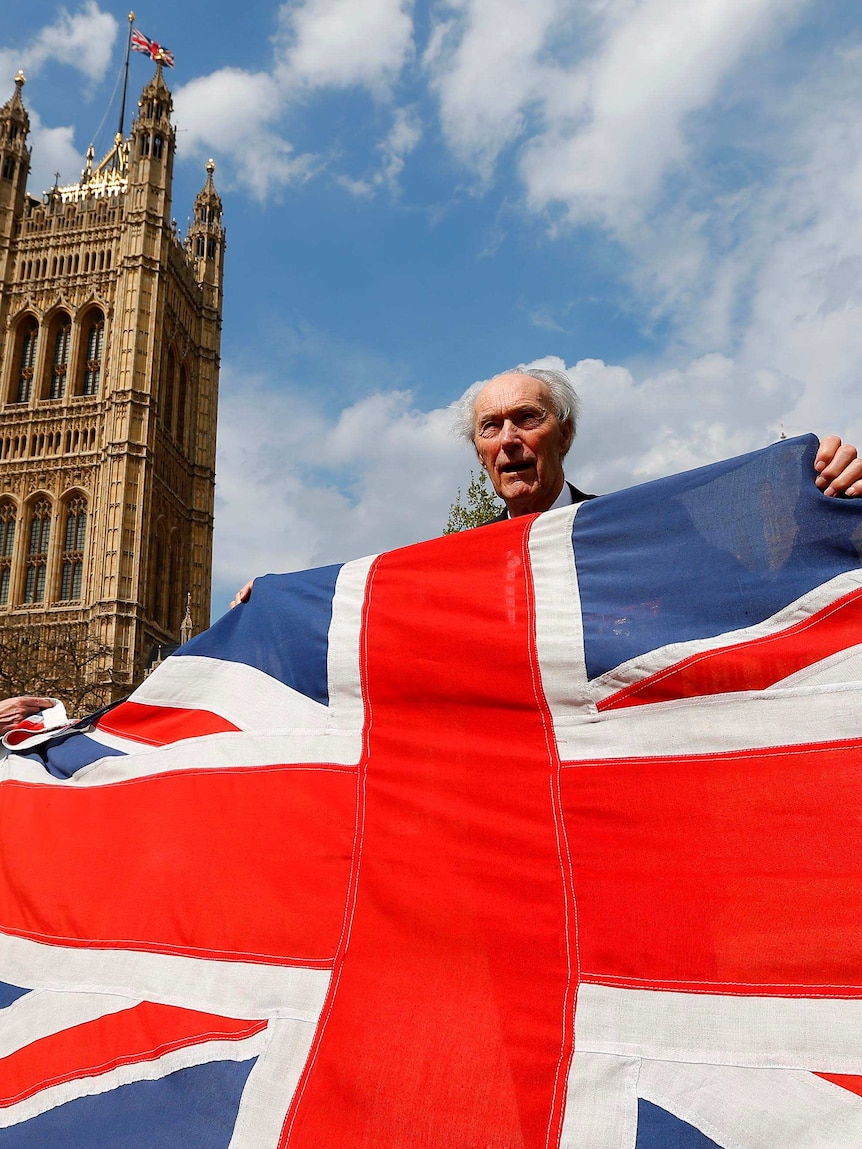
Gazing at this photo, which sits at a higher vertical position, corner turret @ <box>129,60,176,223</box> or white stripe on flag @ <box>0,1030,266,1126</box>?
corner turret @ <box>129,60,176,223</box>

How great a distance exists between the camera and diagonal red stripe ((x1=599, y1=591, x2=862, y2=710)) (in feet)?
5.84

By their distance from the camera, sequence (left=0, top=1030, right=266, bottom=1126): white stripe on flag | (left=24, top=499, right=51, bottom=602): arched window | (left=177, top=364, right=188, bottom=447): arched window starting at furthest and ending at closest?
(left=177, top=364, right=188, bottom=447): arched window, (left=24, top=499, right=51, bottom=602): arched window, (left=0, top=1030, right=266, bottom=1126): white stripe on flag

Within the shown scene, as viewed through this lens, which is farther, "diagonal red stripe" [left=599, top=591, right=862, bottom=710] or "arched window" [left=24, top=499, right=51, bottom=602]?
"arched window" [left=24, top=499, right=51, bottom=602]

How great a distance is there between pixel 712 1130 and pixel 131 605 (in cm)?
3353

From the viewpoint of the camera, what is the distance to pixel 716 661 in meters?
1.83

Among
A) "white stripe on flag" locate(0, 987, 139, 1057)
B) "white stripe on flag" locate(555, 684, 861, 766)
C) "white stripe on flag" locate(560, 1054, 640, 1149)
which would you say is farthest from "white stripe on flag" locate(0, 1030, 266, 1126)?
"white stripe on flag" locate(555, 684, 861, 766)

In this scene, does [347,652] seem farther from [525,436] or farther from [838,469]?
[838,469]

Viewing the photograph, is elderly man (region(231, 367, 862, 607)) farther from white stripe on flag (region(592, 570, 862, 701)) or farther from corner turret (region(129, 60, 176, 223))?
corner turret (region(129, 60, 176, 223))

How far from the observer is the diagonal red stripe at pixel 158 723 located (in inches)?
93.6

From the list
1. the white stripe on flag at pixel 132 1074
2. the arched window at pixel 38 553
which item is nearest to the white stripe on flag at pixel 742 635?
the white stripe on flag at pixel 132 1074

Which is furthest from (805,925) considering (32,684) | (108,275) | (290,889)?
(108,275)

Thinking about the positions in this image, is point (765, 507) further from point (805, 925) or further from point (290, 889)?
point (290, 889)

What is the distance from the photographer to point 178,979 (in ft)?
6.12

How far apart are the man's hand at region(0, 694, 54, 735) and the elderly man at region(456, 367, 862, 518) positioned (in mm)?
1832
